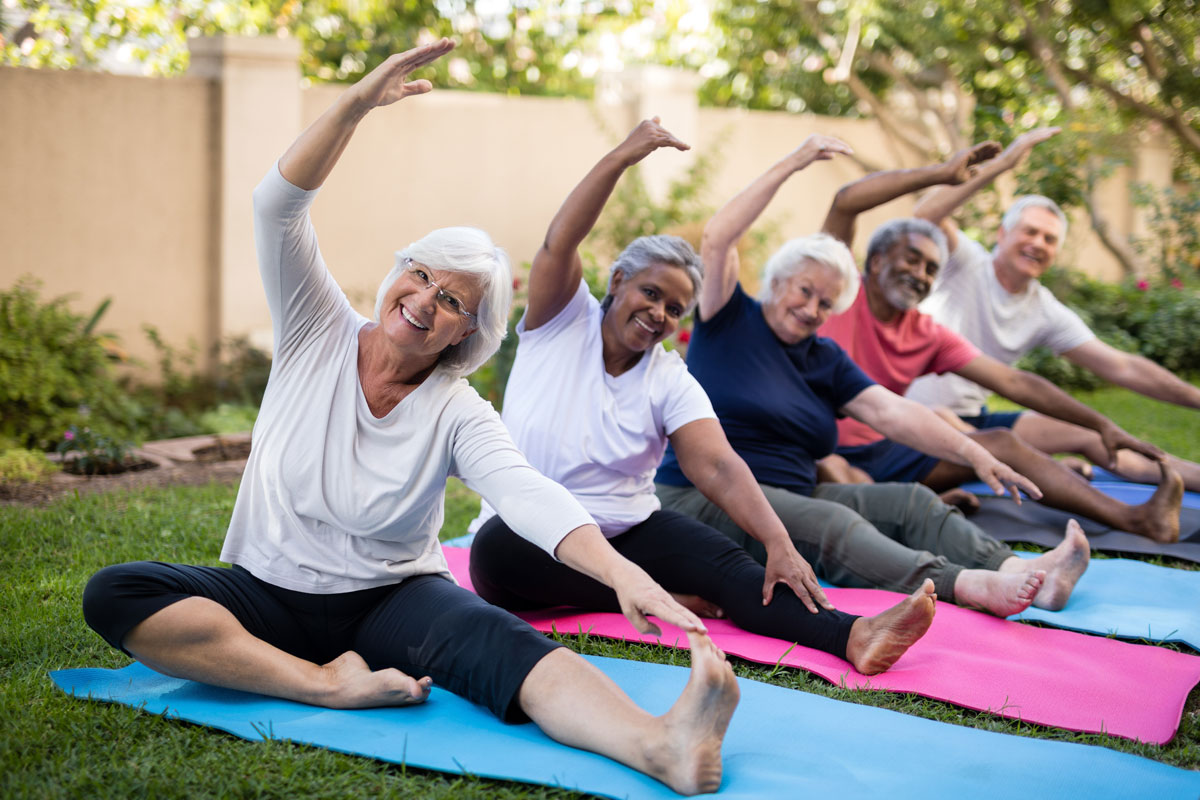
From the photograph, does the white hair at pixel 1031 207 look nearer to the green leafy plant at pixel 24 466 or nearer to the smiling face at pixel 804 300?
the smiling face at pixel 804 300

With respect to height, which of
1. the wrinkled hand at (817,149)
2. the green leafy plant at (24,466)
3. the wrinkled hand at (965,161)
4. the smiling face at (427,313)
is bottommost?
the green leafy plant at (24,466)

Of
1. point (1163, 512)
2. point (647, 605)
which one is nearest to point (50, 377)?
point (647, 605)

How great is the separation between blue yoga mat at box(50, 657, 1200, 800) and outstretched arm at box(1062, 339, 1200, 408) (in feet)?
9.66

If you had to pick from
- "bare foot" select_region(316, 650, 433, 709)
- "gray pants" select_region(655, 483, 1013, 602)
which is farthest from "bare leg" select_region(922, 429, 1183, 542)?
"bare foot" select_region(316, 650, 433, 709)

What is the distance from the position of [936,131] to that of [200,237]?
7759mm

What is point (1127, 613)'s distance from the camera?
348 centimetres

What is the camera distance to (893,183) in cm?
463

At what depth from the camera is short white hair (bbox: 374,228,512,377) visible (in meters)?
2.46

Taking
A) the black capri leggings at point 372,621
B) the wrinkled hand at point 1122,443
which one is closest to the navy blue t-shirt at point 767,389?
the wrinkled hand at point 1122,443

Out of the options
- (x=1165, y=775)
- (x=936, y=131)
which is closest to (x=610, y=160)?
(x=1165, y=775)

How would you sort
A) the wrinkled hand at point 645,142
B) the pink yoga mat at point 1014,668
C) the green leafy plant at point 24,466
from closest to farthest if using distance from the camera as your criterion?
the pink yoga mat at point 1014,668 → the wrinkled hand at point 645,142 → the green leafy plant at point 24,466

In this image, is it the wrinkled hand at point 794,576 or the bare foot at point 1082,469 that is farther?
the bare foot at point 1082,469

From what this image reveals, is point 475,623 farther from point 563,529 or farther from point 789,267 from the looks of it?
point 789,267

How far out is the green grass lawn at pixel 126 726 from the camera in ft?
6.80
